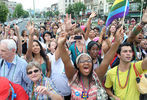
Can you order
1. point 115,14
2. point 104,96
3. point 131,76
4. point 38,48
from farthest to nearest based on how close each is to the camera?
point 115,14
point 38,48
point 131,76
point 104,96

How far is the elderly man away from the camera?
240 cm

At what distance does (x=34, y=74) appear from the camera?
2186 mm

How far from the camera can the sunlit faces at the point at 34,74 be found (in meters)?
2.17

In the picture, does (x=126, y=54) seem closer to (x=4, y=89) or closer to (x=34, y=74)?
(x=34, y=74)

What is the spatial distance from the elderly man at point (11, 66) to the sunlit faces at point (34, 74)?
0.37 metres

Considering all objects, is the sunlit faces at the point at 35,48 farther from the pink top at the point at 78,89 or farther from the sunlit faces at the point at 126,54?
the sunlit faces at the point at 126,54

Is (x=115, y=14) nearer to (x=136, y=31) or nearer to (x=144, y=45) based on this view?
(x=136, y=31)

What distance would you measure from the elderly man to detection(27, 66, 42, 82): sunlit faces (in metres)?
0.37

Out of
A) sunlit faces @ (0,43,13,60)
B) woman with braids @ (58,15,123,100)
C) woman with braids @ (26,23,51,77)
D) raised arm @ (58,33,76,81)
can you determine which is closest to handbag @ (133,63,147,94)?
woman with braids @ (58,15,123,100)

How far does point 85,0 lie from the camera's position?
234 ft

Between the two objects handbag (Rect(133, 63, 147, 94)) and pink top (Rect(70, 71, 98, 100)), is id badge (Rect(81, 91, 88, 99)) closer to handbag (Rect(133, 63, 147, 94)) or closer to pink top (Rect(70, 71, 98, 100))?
pink top (Rect(70, 71, 98, 100))

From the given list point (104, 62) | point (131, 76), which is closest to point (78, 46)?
point (104, 62)

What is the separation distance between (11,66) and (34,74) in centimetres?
59

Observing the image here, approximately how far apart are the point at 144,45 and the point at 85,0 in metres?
72.1
